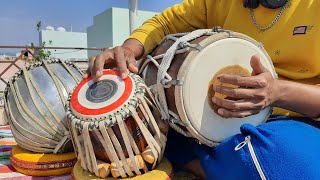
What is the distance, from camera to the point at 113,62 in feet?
4.42

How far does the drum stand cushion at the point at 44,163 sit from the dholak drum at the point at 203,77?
584mm

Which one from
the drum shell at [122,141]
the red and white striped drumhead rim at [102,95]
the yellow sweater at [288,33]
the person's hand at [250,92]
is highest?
the yellow sweater at [288,33]

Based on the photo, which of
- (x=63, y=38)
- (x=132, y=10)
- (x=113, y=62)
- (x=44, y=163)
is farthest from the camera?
(x=63, y=38)

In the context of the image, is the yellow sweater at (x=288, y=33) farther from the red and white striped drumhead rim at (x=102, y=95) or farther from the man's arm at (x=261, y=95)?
the red and white striped drumhead rim at (x=102, y=95)

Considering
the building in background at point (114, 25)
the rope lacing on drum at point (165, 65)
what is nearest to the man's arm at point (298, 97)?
the rope lacing on drum at point (165, 65)

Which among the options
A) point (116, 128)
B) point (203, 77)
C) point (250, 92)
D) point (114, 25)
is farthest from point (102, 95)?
point (114, 25)

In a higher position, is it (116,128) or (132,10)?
(132,10)

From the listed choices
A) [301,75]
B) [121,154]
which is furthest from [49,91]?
[301,75]

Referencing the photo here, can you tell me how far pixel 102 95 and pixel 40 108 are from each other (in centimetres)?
49

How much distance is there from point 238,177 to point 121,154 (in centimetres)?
38

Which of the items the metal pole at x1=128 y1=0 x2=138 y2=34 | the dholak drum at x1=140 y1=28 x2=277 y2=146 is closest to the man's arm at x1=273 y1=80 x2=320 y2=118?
the dholak drum at x1=140 y1=28 x2=277 y2=146

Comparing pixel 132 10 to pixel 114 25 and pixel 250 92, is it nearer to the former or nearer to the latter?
pixel 250 92

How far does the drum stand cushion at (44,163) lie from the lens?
1476mm

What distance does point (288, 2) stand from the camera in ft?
3.99
